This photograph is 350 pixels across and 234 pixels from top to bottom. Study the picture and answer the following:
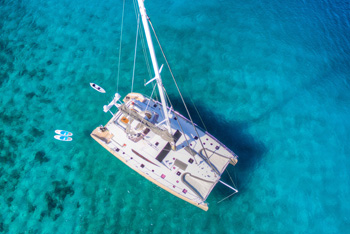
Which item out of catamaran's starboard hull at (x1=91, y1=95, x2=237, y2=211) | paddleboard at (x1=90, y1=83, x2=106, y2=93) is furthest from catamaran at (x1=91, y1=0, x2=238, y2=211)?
paddleboard at (x1=90, y1=83, x2=106, y2=93)

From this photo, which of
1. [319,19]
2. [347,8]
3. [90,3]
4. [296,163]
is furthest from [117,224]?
[347,8]

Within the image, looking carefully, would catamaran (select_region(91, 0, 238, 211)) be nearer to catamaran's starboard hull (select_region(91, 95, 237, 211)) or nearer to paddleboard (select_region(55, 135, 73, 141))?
catamaran's starboard hull (select_region(91, 95, 237, 211))

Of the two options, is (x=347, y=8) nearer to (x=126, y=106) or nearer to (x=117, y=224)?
(x=126, y=106)

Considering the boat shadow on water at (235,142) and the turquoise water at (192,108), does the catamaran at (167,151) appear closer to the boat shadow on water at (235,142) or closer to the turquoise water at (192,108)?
the boat shadow on water at (235,142)

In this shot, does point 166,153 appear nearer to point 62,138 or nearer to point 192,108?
point 192,108

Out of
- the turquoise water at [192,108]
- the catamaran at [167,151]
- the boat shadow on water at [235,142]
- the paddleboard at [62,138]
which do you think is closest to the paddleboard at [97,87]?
the turquoise water at [192,108]

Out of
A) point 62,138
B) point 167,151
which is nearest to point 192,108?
point 167,151
